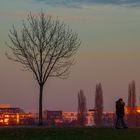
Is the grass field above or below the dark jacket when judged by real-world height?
below

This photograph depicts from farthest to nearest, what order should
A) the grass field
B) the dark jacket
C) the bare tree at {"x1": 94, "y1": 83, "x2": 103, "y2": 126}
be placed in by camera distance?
the bare tree at {"x1": 94, "y1": 83, "x2": 103, "y2": 126} < the dark jacket < the grass field

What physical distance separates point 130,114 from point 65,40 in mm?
58515

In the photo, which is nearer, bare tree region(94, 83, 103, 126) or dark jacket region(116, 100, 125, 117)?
dark jacket region(116, 100, 125, 117)

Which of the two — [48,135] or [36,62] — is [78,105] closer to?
[36,62]

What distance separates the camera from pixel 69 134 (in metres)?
54.0

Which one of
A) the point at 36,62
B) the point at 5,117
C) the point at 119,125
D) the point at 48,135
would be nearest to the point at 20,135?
the point at 48,135

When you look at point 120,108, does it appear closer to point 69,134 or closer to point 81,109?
point 69,134

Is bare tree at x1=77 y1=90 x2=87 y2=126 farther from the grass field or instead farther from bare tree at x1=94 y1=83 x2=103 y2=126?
the grass field

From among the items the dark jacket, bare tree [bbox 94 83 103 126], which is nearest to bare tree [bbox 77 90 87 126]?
bare tree [bbox 94 83 103 126]

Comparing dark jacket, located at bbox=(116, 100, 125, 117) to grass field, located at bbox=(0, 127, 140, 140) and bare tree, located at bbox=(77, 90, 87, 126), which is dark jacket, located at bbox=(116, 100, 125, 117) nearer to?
grass field, located at bbox=(0, 127, 140, 140)

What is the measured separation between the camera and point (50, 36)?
252 ft

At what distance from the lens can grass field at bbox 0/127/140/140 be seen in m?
51.7

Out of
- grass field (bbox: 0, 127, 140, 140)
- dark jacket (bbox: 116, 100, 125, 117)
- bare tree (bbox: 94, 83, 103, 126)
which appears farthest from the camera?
bare tree (bbox: 94, 83, 103, 126)

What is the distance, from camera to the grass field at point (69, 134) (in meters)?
51.7
